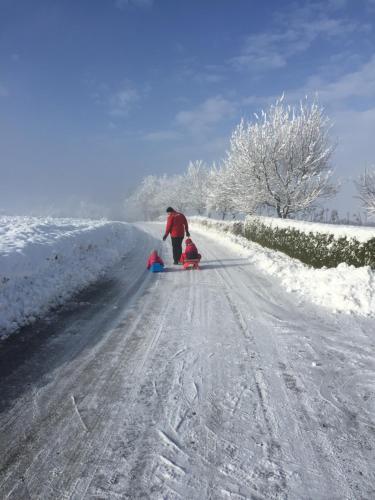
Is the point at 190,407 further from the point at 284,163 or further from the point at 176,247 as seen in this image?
A: the point at 284,163

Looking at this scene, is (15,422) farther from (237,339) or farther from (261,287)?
(261,287)

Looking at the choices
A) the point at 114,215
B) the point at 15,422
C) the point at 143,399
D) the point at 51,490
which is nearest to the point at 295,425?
the point at 143,399

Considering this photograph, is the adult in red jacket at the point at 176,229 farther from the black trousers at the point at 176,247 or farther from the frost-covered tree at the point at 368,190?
the frost-covered tree at the point at 368,190

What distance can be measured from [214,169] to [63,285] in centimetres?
4069

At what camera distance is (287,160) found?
728 inches

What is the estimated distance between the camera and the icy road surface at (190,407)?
205 centimetres

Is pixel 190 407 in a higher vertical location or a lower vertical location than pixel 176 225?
lower

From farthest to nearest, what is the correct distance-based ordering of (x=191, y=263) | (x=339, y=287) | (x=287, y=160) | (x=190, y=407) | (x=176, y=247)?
(x=287, y=160)
(x=176, y=247)
(x=191, y=263)
(x=339, y=287)
(x=190, y=407)

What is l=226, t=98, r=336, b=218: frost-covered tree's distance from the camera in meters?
18.1

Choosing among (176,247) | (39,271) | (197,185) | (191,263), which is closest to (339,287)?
(191,263)

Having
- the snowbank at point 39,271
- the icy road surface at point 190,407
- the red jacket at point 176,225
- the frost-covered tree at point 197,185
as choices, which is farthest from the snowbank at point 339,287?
the frost-covered tree at point 197,185

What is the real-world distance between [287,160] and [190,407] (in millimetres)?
18252

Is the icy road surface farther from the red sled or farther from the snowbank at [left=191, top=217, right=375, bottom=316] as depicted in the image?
the red sled

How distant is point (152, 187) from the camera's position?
80.1 meters
